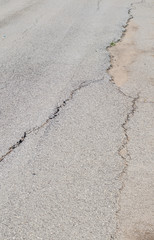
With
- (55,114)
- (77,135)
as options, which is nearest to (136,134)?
(77,135)

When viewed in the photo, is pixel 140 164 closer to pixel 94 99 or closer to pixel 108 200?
pixel 108 200

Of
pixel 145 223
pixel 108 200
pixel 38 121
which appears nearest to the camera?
pixel 145 223

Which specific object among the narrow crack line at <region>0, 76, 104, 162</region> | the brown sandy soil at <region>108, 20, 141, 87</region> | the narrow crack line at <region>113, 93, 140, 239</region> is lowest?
the brown sandy soil at <region>108, 20, 141, 87</region>

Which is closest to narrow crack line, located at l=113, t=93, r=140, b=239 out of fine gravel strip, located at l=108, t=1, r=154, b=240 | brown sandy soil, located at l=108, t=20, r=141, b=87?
fine gravel strip, located at l=108, t=1, r=154, b=240

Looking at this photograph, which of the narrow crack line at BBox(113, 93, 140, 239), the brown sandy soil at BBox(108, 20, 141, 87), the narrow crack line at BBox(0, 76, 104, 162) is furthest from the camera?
the brown sandy soil at BBox(108, 20, 141, 87)

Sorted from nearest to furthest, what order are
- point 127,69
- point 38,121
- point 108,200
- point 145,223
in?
1. point 145,223
2. point 108,200
3. point 38,121
4. point 127,69

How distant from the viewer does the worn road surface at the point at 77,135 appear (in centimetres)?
336

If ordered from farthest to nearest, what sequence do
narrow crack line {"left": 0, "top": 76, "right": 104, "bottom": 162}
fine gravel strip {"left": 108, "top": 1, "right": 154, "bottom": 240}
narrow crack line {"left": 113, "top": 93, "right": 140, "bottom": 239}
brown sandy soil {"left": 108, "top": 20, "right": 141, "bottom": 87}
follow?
brown sandy soil {"left": 108, "top": 20, "right": 141, "bottom": 87} → narrow crack line {"left": 0, "top": 76, "right": 104, "bottom": 162} → narrow crack line {"left": 113, "top": 93, "right": 140, "bottom": 239} → fine gravel strip {"left": 108, "top": 1, "right": 154, "bottom": 240}

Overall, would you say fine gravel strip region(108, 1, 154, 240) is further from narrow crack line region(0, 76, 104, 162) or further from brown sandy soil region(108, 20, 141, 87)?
narrow crack line region(0, 76, 104, 162)

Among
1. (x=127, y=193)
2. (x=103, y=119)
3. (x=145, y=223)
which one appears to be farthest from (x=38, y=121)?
(x=145, y=223)

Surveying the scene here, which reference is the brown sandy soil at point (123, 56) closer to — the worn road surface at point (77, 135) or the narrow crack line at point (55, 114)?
the worn road surface at point (77, 135)

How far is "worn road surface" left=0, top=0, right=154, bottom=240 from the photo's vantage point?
11.0 feet

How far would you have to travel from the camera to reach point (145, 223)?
330 centimetres

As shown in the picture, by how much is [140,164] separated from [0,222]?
1763 millimetres
